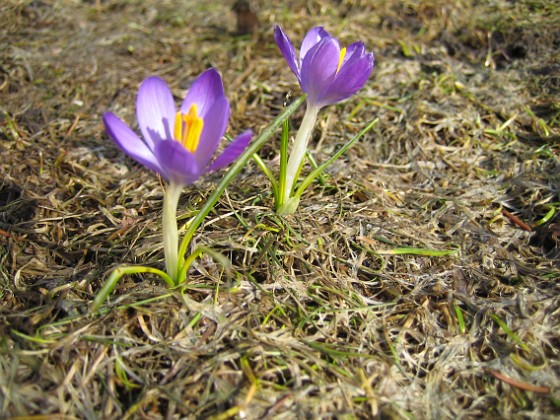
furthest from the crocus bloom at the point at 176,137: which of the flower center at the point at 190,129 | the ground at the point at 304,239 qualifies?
the ground at the point at 304,239

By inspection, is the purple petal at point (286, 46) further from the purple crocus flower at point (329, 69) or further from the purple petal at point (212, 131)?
the purple petal at point (212, 131)

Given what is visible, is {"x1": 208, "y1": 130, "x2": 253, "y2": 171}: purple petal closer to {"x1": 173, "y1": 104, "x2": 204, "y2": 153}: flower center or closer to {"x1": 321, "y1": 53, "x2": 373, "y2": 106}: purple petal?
{"x1": 173, "y1": 104, "x2": 204, "y2": 153}: flower center

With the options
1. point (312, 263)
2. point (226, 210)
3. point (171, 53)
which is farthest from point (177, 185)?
point (171, 53)

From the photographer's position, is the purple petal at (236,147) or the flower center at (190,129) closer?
the purple petal at (236,147)

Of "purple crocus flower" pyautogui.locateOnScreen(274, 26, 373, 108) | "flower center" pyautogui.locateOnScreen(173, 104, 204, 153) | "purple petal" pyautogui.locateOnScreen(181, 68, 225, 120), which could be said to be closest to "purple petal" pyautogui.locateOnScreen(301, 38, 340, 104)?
"purple crocus flower" pyautogui.locateOnScreen(274, 26, 373, 108)

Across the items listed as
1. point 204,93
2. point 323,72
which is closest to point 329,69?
point 323,72
